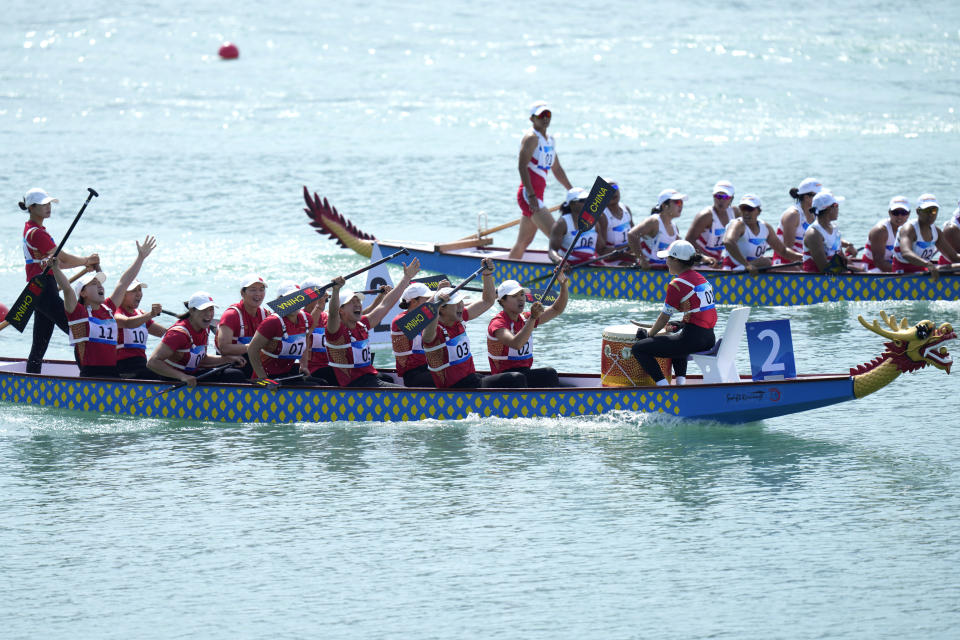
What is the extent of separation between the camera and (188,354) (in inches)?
553

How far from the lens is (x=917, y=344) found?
1235 cm

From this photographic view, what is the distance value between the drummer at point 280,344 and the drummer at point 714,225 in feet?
22.8

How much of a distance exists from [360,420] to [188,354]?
1.75 m

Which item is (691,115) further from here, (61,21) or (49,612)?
(49,612)

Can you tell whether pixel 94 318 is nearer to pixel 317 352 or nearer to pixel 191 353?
pixel 191 353

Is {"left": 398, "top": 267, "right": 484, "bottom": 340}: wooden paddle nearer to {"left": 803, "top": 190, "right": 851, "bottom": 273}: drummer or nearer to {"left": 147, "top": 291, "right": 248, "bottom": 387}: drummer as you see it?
{"left": 147, "top": 291, "right": 248, "bottom": 387}: drummer

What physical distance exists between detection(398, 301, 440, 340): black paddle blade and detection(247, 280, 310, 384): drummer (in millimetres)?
1062

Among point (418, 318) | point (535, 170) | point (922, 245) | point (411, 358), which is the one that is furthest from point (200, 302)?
point (922, 245)

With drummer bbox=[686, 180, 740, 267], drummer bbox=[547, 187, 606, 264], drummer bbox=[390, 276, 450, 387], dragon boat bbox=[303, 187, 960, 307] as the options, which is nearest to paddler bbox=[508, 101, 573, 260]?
drummer bbox=[547, 187, 606, 264]

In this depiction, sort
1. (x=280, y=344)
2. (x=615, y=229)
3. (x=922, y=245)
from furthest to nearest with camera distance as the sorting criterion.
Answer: (x=615, y=229) < (x=922, y=245) < (x=280, y=344)

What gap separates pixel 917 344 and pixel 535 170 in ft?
26.9

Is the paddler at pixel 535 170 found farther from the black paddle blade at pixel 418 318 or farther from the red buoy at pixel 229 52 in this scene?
the red buoy at pixel 229 52

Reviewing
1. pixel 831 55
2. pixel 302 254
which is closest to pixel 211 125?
pixel 302 254

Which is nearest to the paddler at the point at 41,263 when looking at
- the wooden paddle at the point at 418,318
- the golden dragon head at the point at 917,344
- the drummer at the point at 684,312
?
the wooden paddle at the point at 418,318
